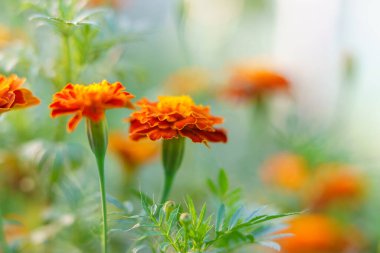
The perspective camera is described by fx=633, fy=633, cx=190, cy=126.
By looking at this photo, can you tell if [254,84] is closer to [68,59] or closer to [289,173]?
[289,173]

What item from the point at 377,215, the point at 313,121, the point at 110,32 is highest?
the point at 110,32

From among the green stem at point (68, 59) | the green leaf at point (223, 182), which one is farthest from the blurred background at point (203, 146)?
the green leaf at point (223, 182)

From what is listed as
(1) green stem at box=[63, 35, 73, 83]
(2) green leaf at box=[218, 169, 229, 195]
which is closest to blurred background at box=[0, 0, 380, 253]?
(1) green stem at box=[63, 35, 73, 83]

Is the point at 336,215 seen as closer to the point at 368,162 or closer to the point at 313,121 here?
the point at 368,162

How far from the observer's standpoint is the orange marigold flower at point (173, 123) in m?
0.66

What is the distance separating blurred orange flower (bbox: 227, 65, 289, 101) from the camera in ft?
4.95

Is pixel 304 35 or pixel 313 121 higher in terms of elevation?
pixel 304 35

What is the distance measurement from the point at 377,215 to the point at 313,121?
0.78 metres

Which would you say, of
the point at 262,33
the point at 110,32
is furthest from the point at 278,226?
the point at 262,33

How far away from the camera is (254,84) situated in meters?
1.51

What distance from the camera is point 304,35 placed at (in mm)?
2682

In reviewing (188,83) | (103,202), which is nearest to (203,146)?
(188,83)

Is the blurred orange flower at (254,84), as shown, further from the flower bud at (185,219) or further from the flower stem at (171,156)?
the flower bud at (185,219)

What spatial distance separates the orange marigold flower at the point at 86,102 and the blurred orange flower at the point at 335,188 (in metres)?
0.81
